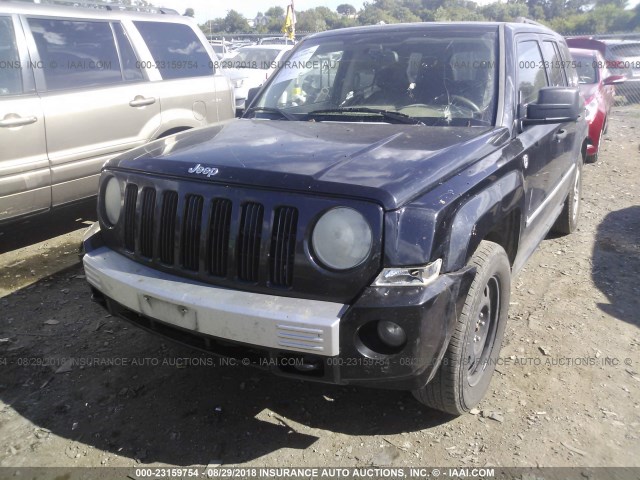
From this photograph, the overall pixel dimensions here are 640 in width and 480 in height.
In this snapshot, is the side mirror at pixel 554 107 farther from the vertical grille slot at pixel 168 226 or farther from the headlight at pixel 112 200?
the headlight at pixel 112 200

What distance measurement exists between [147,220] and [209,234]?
1.42ft

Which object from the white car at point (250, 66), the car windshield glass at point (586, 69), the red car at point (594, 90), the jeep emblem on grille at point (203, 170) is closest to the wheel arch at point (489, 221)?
the jeep emblem on grille at point (203, 170)

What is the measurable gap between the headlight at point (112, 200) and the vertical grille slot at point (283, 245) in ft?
3.31

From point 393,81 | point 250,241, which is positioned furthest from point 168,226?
point 393,81

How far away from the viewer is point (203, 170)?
2572mm

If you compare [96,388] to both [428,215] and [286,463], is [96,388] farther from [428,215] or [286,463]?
[428,215]

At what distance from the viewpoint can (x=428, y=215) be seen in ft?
7.32

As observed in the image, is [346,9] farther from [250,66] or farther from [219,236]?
[219,236]

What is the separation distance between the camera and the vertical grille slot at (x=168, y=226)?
2.63 m

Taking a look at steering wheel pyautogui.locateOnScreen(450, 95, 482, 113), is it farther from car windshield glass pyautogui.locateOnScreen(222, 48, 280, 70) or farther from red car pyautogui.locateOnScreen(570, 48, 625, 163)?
car windshield glass pyautogui.locateOnScreen(222, 48, 280, 70)

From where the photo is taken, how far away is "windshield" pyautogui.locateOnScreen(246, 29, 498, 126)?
331 centimetres

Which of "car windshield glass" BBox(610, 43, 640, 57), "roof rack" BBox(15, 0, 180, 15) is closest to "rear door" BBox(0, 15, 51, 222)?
"roof rack" BBox(15, 0, 180, 15)

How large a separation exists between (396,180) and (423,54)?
1569 mm

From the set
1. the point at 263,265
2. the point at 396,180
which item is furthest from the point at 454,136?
the point at 263,265
